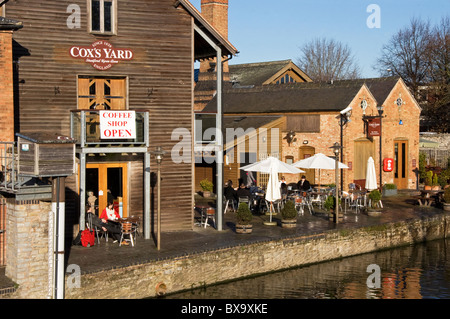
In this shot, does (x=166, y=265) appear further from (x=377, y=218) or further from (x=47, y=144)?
(x=377, y=218)

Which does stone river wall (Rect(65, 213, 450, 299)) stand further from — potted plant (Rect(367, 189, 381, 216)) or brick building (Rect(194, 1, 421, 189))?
brick building (Rect(194, 1, 421, 189))

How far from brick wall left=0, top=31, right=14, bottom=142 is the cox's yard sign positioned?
9.72 ft

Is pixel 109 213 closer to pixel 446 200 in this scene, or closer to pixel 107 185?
pixel 107 185

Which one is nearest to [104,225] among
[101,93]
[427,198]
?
[101,93]

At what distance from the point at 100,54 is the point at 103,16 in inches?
46.7

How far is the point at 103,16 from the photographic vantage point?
20.9m

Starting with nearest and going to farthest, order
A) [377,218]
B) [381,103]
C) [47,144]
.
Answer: [47,144], [377,218], [381,103]

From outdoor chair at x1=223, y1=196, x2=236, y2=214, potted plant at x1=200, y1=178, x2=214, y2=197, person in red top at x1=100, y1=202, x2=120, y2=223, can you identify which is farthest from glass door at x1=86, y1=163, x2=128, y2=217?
potted plant at x1=200, y1=178, x2=214, y2=197

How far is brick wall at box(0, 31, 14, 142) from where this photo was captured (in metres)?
17.7

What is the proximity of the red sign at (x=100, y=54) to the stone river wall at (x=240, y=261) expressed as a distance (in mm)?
6954

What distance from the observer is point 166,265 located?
17.2m
